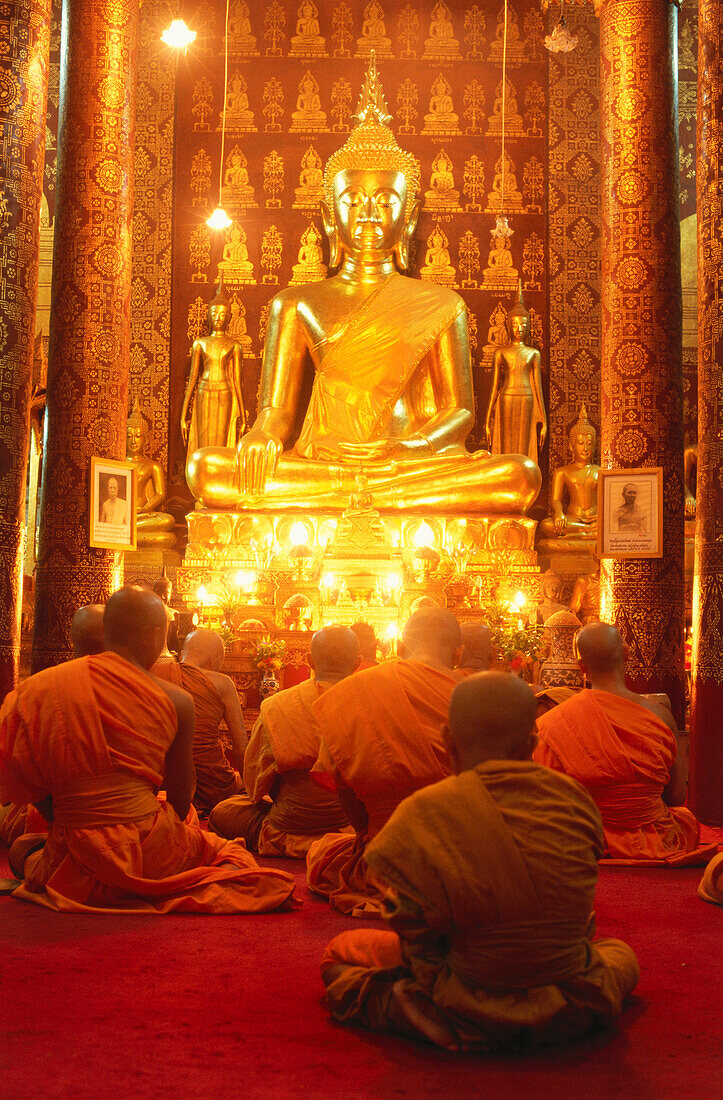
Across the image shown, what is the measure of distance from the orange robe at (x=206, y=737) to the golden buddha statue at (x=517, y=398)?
6.14 meters

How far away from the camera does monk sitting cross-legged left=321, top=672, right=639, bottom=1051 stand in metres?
2.53

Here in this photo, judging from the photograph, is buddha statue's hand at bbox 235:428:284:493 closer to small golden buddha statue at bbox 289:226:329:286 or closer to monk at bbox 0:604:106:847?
small golden buddha statue at bbox 289:226:329:286

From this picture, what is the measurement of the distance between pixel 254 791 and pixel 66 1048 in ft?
8.22

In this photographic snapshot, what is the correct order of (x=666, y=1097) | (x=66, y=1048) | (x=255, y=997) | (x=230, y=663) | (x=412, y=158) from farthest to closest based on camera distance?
1. (x=412, y=158)
2. (x=230, y=663)
3. (x=255, y=997)
4. (x=66, y=1048)
5. (x=666, y=1097)

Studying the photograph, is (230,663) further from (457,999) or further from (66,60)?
(457,999)

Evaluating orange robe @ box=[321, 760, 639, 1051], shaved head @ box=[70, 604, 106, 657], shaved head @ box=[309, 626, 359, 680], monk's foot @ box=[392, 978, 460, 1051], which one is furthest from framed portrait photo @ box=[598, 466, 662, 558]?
monk's foot @ box=[392, 978, 460, 1051]

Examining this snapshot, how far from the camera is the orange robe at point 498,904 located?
2.52m

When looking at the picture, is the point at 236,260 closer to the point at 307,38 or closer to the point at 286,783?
the point at 307,38

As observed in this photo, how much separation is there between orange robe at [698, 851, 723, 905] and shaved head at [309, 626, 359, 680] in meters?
1.53

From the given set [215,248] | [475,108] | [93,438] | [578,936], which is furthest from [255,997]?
[475,108]

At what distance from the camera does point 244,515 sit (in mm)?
10477

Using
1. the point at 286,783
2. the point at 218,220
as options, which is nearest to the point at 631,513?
the point at 286,783

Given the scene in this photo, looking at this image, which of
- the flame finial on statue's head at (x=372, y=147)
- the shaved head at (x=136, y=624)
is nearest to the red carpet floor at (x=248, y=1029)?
the shaved head at (x=136, y=624)

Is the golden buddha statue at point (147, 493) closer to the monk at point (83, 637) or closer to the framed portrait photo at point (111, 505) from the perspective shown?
the framed portrait photo at point (111, 505)
